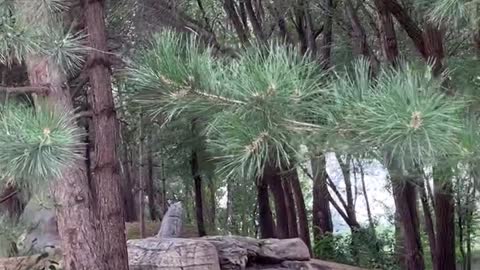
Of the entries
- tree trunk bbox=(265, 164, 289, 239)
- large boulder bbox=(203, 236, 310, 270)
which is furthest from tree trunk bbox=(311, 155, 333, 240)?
large boulder bbox=(203, 236, 310, 270)

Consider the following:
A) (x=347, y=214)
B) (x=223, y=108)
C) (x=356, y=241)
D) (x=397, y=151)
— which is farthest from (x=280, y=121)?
(x=347, y=214)

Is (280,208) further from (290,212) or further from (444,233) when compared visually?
(444,233)

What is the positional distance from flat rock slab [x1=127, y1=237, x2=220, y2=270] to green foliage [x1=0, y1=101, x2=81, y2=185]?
2.62 meters

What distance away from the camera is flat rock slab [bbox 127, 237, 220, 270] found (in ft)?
13.4

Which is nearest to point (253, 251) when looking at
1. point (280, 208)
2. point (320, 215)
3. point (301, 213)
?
point (280, 208)

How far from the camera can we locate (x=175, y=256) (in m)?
4.11

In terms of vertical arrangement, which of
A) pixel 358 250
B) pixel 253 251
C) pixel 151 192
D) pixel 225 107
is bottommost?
pixel 358 250

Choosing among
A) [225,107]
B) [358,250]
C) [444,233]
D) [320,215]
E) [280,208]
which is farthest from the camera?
[320,215]

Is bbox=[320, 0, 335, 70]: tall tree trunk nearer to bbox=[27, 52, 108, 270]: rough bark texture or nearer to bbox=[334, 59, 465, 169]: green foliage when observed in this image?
bbox=[27, 52, 108, 270]: rough bark texture

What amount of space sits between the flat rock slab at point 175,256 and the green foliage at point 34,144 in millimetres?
2618

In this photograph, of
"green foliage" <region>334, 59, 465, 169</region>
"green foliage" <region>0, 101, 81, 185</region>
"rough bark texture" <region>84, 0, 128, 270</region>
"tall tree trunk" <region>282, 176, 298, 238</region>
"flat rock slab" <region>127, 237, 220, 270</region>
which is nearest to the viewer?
"green foliage" <region>334, 59, 465, 169</region>

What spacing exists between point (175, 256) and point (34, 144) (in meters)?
2.77

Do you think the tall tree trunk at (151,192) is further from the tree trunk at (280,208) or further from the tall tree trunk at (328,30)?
the tall tree trunk at (328,30)

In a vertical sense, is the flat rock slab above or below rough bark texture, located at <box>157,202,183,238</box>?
below
